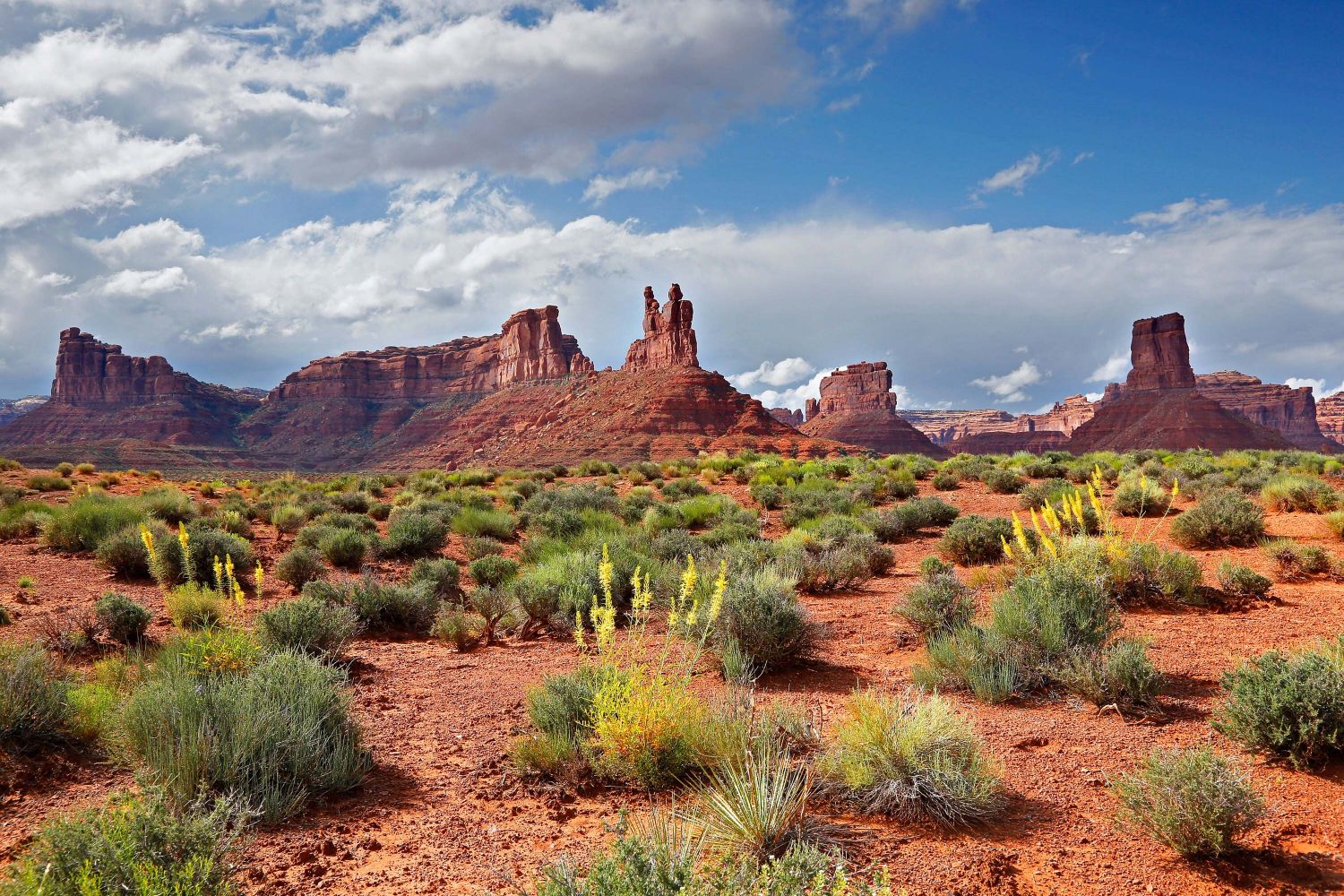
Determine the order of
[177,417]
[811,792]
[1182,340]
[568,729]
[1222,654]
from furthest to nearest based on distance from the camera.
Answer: [177,417] → [1182,340] → [1222,654] → [568,729] → [811,792]

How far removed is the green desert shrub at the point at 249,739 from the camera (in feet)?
→ 12.9

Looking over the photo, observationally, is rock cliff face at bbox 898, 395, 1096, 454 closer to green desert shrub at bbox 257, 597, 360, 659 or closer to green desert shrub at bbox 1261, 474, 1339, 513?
green desert shrub at bbox 1261, 474, 1339, 513

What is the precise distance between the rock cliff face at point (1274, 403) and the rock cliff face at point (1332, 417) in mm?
9378

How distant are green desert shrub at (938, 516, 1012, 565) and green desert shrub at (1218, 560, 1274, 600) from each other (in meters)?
3.19

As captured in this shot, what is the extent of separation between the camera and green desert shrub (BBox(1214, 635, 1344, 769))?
433cm

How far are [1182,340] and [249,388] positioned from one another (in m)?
180

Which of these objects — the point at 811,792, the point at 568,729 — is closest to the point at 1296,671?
the point at 811,792

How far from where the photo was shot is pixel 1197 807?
3.51 metres

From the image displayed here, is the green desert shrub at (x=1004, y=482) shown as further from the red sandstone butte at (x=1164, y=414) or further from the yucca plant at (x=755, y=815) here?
the red sandstone butte at (x=1164, y=414)

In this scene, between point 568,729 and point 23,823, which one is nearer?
point 23,823

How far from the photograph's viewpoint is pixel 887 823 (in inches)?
156

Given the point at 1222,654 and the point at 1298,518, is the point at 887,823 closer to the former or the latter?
→ the point at 1222,654

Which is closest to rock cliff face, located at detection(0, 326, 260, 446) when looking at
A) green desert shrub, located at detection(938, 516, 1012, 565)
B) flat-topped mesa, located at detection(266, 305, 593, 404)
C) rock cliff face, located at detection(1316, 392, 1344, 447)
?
flat-topped mesa, located at detection(266, 305, 593, 404)

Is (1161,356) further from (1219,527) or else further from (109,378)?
(109,378)
